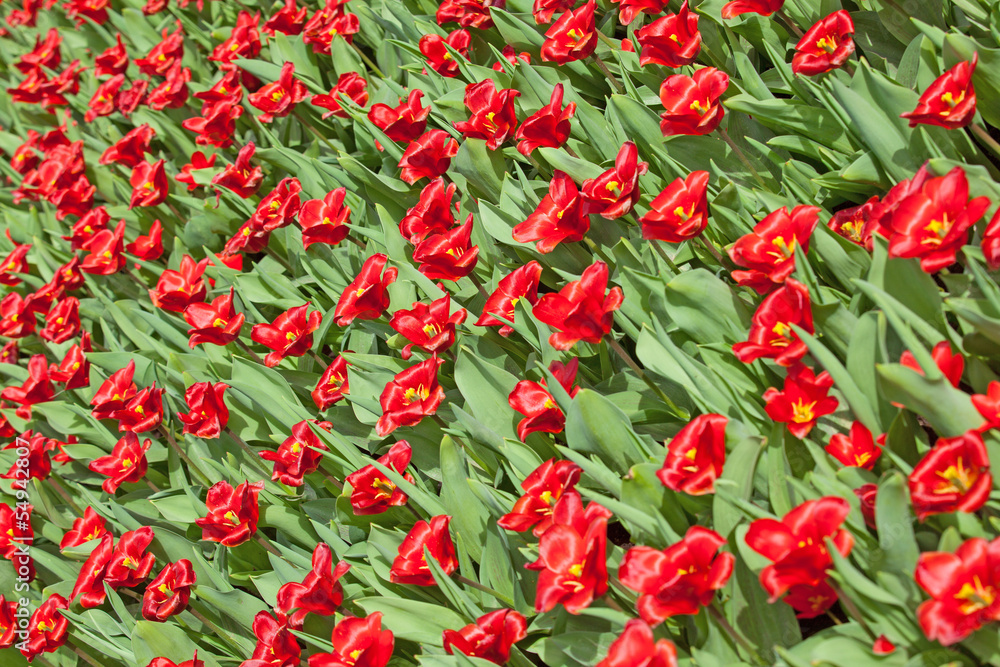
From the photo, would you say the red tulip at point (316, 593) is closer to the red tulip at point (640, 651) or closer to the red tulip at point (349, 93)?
the red tulip at point (640, 651)

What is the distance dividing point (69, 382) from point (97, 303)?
0.51 m

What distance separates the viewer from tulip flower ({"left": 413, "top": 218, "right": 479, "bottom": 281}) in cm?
154

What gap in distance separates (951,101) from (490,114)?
879 millimetres

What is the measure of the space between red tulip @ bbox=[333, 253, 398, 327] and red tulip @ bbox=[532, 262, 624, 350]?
44 centimetres

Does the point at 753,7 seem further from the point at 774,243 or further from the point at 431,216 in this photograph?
the point at 431,216

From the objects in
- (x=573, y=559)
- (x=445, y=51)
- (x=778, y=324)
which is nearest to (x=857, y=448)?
(x=778, y=324)

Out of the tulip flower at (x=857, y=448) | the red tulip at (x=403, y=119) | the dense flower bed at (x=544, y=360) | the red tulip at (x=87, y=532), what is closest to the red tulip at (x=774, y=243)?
the dense flower bed at (x=544, y=360)

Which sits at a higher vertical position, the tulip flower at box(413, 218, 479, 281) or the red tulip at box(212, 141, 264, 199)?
the tulip flower at box(413, 218, 479, 281)

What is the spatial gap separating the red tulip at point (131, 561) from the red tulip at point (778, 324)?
1276 mm

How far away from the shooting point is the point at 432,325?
152 centimetres

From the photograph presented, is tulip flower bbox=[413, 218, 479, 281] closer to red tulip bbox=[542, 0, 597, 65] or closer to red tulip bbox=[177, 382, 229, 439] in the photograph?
red tulip bbox=[542, 0, 597, 65]

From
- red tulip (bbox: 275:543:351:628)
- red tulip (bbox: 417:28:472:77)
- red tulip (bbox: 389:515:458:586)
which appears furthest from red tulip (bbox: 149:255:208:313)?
red tulip (bbox: 389:515:458:586)

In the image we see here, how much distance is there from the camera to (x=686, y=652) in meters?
1.18

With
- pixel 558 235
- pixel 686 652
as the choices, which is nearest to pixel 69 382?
pixel 558 235
